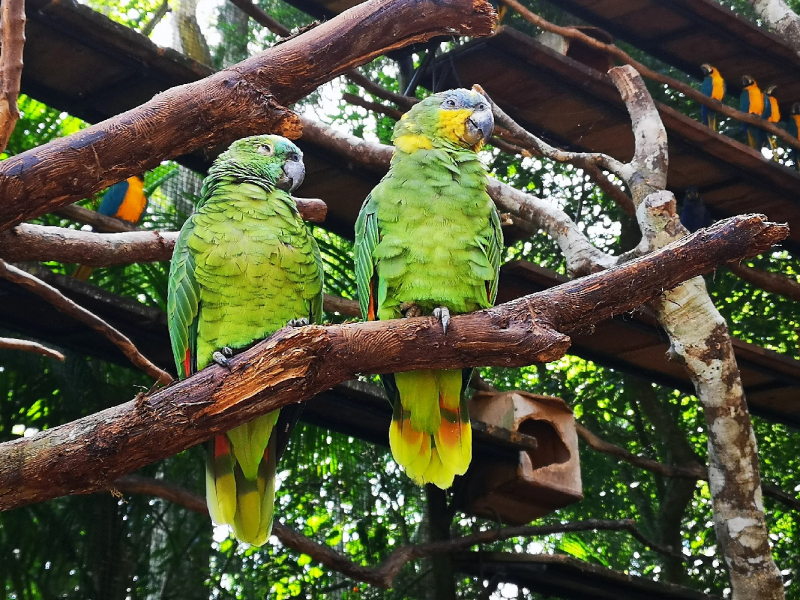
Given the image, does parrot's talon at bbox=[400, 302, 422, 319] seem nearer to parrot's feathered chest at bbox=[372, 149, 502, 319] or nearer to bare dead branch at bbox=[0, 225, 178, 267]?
parrot's feathered chest at bbox=[372, 149, 502, 319]

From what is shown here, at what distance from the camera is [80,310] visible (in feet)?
8.83

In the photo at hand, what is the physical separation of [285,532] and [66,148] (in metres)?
2.31

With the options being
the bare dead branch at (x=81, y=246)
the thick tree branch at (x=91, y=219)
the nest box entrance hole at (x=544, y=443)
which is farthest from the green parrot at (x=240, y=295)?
the nest box entrance hole at (x=544, y=443)

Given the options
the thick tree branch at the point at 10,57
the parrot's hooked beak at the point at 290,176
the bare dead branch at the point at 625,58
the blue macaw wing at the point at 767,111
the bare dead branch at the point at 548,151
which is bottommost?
the thick tree branch at the point at 10,57

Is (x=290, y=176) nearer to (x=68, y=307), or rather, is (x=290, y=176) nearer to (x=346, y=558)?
(x=68, y=307)

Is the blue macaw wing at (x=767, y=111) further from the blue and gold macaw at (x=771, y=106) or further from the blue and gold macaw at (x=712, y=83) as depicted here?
→ the blue and gold macaw at (x=712, y=83)

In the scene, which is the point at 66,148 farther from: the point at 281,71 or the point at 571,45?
the point at 571,45

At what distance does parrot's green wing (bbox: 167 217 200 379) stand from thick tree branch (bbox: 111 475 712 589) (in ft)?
3.03

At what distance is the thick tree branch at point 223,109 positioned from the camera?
1773 millimetres

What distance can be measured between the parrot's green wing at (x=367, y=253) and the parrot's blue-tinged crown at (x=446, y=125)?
26 cm

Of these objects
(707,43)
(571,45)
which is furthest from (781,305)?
(571,45)

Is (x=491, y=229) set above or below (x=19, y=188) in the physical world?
above

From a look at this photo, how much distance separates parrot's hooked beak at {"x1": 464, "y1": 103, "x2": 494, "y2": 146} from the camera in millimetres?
2686

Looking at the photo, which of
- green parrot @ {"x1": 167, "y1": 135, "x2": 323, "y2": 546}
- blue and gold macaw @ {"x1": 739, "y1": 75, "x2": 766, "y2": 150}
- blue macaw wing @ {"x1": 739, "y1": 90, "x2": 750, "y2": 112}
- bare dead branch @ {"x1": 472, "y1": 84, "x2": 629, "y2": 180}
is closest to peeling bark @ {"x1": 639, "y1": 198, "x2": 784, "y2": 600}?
bare dead branch @ {"x1": 472, "y1": 84, "x2": 629, "y2": 180}
